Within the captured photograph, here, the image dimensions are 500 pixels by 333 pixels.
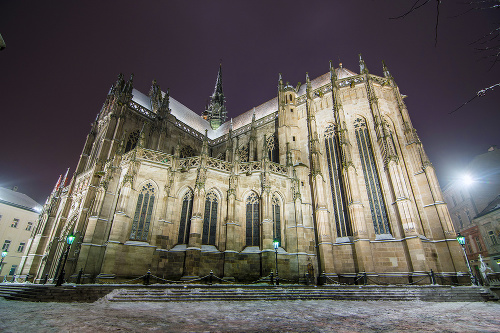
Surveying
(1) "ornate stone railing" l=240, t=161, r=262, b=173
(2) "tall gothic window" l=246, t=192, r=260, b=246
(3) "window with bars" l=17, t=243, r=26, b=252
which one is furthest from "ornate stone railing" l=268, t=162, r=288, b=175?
(3) "window with bars" l=17, t=243, r=26, b=252

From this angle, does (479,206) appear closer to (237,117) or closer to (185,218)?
(237,117)

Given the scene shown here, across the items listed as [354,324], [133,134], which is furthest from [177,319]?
[133,134]

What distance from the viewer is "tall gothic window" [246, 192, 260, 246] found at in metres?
17.0

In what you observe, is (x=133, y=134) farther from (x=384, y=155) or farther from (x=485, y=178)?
(x=485, y=178)

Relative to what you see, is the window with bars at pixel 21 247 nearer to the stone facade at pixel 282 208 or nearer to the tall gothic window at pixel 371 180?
the stone facade at pixel 282 208

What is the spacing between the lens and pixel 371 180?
752 inches

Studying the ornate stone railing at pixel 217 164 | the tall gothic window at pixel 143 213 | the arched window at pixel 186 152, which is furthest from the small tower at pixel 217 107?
the tall gothic window at pixel 143 213

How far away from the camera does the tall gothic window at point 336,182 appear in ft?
60.7

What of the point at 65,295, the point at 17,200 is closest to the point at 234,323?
the point at 65,295

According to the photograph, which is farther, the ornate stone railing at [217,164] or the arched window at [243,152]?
the arched window at [243,152]

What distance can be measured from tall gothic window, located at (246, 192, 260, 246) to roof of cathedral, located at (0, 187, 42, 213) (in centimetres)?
3976

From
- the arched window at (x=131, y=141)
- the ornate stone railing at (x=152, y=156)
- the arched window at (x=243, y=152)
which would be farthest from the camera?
the arched window at (x=243, y=152)

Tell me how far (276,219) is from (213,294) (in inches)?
356

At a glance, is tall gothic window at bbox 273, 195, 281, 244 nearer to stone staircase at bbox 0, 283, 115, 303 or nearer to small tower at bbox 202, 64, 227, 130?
stone staircase at bbox 0, 283, 115, 303
